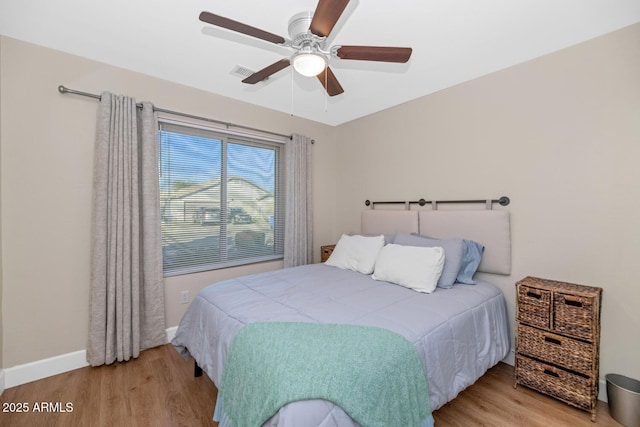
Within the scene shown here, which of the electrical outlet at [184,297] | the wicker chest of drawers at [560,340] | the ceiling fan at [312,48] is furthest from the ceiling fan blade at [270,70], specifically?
the wicker chest of drawers at [560,340]

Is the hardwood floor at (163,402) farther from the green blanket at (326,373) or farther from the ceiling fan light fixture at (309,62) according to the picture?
the ceiling fan light fixture at (309,62)

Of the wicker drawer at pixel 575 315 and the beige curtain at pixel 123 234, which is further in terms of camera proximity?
the beige curtain at pixel 123 234

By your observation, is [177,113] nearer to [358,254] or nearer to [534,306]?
[358,254]

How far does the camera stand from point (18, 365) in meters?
2.07

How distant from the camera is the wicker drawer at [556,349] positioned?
1738mm

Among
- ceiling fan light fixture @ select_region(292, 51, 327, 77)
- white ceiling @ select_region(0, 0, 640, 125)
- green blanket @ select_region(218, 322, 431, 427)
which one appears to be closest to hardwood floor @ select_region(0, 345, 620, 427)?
green blanket @ select_region(218, 322, 431, 427)

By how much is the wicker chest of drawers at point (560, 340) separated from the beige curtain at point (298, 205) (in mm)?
2344

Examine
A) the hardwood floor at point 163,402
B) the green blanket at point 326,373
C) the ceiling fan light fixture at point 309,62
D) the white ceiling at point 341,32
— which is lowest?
the hardwood floor at point 163,402

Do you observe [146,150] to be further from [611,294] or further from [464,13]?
[611,294]

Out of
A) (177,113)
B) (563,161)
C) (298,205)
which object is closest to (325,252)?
(298,205)

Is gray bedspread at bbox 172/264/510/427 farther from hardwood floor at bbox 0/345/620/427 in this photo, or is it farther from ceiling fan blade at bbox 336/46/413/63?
ceiling fan blade at bbox 336/46/413/63

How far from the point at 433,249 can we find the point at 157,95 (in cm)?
293

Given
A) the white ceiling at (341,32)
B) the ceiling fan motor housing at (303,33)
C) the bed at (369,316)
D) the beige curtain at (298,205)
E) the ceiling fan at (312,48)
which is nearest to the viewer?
the bed at (369,316)

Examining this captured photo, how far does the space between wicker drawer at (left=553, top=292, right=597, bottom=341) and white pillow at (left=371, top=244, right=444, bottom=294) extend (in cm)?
75
